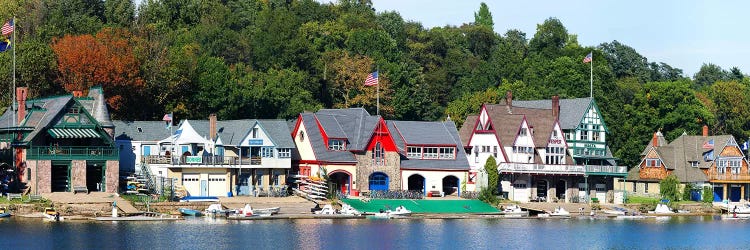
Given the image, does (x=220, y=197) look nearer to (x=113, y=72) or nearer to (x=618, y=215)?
(x=113, y=72)

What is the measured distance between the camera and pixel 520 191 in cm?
10594

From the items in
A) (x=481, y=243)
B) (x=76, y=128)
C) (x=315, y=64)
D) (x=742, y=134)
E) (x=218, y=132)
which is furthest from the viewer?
(x=742, y=134)

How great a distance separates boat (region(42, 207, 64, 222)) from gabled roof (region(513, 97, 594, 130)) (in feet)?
138

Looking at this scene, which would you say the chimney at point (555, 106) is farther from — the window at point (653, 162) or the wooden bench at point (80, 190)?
the wooden bench at point (80, 190)

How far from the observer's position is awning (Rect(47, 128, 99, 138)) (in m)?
90.2

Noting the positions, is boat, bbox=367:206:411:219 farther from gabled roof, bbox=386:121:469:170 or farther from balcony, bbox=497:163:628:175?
balcony, bbox=497:163:628:175

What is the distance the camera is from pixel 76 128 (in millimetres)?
91125

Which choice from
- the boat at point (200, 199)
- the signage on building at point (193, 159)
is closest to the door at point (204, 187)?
the signage on building at point (193, 159)

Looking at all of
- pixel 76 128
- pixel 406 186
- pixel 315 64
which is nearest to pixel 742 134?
pixel 315 64

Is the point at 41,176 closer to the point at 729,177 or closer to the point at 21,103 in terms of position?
the point at 21,103

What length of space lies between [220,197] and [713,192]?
44312mm

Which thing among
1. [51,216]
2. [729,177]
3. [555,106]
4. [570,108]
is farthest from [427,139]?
[51,216]

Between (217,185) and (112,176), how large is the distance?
8.26 meters

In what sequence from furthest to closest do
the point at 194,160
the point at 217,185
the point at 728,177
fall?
the point at 728,177
the point at 217,185
the point at 194,160
